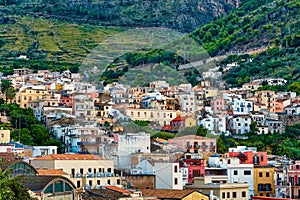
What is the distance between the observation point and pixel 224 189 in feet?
145

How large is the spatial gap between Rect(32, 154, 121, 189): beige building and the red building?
3.96 meters

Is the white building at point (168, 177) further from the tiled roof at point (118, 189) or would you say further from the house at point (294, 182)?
the house at point (294, 182)

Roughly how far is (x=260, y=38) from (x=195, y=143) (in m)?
70.9

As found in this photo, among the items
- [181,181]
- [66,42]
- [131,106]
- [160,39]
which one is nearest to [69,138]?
[131,106]

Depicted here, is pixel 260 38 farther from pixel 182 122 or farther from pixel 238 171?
A: pixel 238 171

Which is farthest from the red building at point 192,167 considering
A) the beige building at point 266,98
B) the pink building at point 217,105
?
the beige building at point 266,98

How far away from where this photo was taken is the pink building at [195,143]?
57.7 meters

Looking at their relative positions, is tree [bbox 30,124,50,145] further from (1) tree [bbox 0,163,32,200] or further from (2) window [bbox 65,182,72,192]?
(1) tree [bbox 0,163,32,200]

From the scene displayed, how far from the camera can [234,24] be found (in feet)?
468

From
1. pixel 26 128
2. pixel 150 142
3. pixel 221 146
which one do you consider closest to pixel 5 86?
pixel 26 128

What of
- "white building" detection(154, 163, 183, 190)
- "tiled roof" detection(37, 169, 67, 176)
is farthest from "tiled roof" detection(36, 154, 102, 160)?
"white building" detection(154, 163, 183, 190)

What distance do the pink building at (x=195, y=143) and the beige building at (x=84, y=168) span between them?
39.7 ft

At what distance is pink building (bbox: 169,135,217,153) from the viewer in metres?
57.7

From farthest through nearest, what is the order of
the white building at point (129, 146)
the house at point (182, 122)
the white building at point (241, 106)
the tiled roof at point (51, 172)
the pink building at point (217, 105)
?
the white building at point (241, 106), the pink building at point (217, 105), the house at point (182, 122), the white building at point (129, 146), the tiled roof at point (51, 172)
